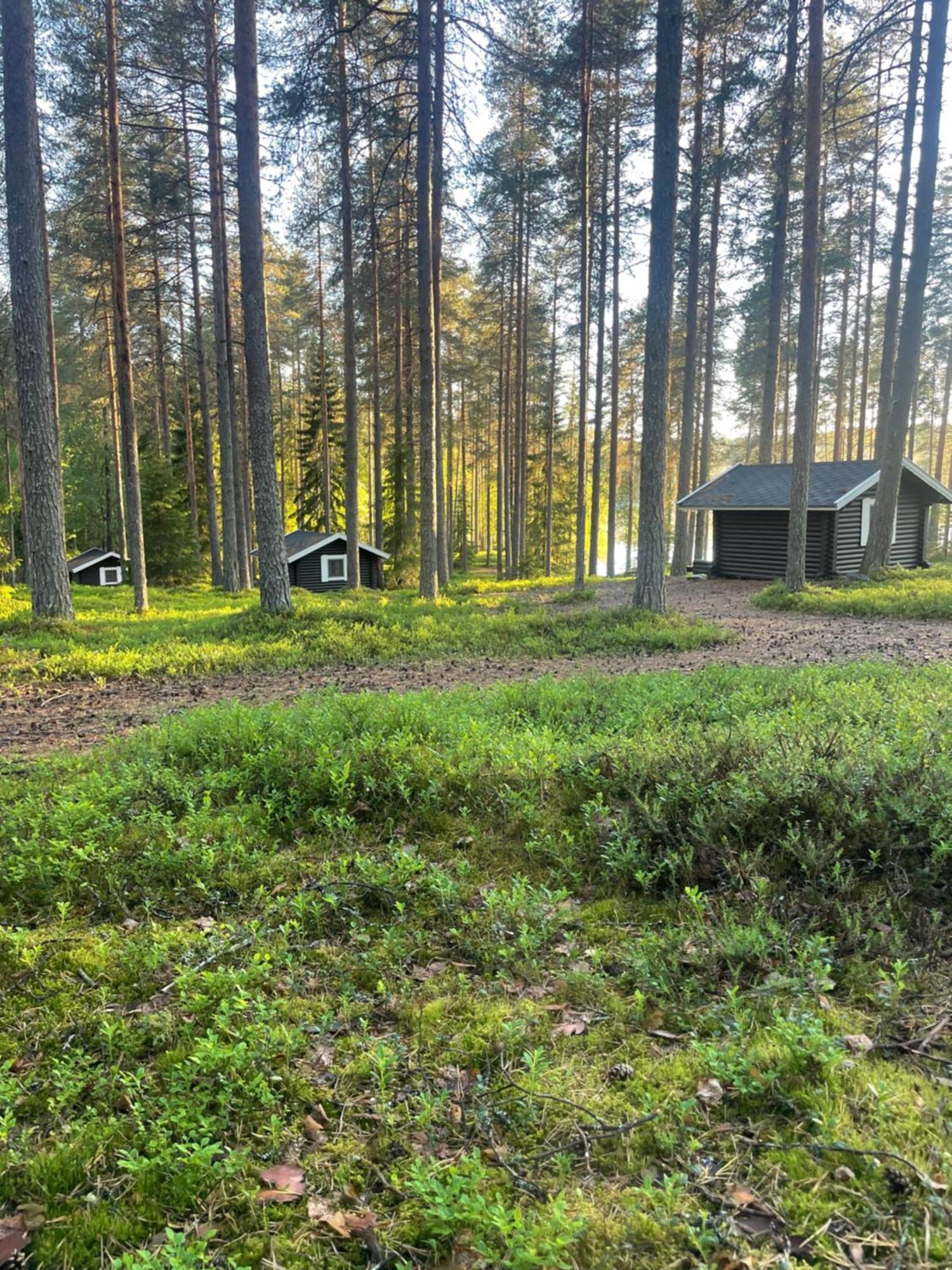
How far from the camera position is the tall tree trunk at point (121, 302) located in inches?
595

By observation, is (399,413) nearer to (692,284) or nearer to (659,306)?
(692,284)

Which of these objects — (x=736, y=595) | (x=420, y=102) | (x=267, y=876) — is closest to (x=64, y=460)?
(x=420, y=102)

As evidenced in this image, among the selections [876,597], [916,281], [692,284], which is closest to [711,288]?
[692,284]

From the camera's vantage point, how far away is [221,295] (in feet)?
66.6

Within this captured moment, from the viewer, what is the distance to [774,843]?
400cm

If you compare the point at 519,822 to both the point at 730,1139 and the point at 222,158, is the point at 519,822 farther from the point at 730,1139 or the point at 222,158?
the point at 222,158

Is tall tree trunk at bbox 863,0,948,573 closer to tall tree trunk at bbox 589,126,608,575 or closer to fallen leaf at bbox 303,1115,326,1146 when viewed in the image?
tall tree trunk at bbox 589,126,608,575

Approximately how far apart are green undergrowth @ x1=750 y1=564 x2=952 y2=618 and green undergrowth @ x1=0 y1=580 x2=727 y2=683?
3866 millimetres

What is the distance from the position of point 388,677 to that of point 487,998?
21.3ft

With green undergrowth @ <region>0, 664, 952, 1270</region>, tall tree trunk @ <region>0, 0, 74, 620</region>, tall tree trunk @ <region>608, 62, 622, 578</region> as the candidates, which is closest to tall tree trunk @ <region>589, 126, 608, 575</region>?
tall tree trunk @ <region>608, 62, 622, 578</region>

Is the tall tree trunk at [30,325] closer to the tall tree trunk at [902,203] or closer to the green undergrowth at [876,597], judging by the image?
the green undergrowth at [876,597]

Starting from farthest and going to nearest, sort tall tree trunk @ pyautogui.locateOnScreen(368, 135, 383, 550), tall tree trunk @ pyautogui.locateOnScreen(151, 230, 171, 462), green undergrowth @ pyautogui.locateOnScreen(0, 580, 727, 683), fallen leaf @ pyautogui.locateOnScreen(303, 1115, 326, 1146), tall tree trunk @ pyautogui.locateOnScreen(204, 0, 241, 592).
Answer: tall tree trunk @ pyautogui.locateOnScreen(151, 230, 171, 462)
tall tree trunk @ pyautogui.locateOnScreen(368, 135, 383, 550)
tall tree trunk @ pyautogui.locateOnScreen(204, 0, 241, 592)
green undergrowth @ pyautogui.locateOnScreen(0, 580, 727, 683)
fallen leaf @ pyautogui.locateOnScreen(303, 1115, 326, 1146)

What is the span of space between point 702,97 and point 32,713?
2316cm

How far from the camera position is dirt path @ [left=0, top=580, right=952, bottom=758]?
735cm
